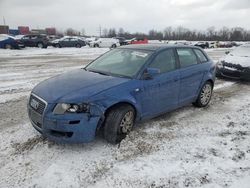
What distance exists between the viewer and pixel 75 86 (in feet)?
14.0

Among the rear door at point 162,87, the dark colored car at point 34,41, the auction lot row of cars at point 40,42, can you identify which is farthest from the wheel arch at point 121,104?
the dark colored car at point 34,41

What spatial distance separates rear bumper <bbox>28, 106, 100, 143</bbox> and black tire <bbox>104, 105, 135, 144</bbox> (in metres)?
0.26

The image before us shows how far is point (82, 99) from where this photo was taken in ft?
12.9

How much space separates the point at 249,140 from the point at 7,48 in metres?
28.0

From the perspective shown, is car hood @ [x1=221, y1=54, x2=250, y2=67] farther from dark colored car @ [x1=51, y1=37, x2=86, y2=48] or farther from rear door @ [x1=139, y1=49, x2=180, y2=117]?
dark colored car @ [x1=51, y1=37, x2=86, y2=48]

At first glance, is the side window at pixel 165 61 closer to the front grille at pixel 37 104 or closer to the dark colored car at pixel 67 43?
the front grille at pixel 37 104

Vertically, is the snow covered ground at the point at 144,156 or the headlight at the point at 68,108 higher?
the headlight at the point at 68,108

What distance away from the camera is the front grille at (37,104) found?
13.2 feet

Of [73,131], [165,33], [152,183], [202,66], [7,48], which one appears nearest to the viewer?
[152,183]

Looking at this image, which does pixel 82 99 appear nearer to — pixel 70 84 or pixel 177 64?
pixel 70 84

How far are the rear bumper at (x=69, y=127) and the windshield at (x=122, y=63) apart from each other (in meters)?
1.18

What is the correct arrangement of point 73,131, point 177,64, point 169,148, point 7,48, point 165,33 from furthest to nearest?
point 165,33 → point 7,48 → point 177,64 → point 169,148 → point 73,131

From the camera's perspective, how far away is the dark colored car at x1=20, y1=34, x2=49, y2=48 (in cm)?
3156

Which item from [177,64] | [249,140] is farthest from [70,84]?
[249,140]
